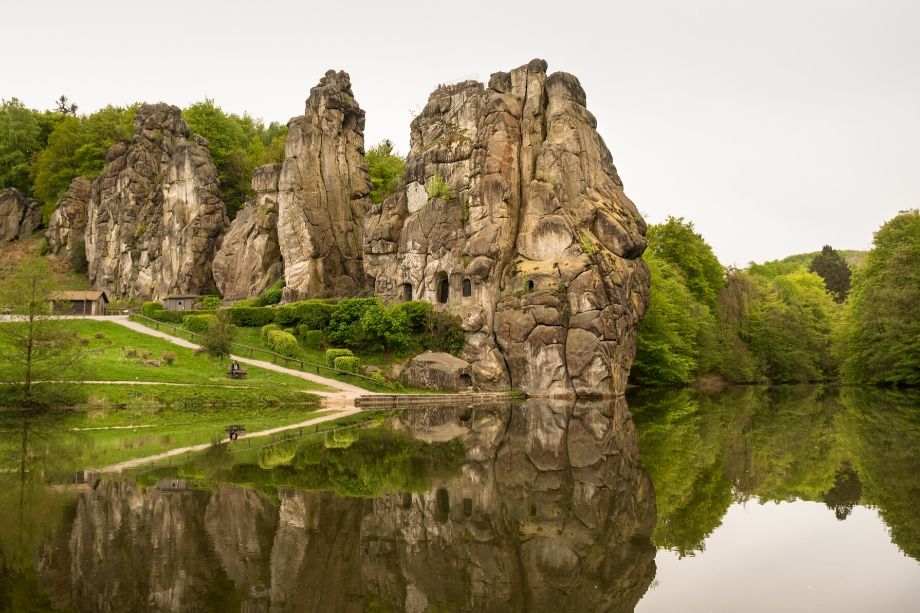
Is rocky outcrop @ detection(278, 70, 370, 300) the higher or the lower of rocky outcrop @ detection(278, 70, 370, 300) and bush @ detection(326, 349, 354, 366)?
the higher

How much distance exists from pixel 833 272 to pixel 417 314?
289 ft

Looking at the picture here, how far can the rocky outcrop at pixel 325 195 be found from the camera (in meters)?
66.2

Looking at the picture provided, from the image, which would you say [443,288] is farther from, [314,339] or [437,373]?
[314,339]

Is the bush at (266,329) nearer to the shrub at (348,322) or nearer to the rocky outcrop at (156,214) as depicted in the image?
the shrub at (348,322)

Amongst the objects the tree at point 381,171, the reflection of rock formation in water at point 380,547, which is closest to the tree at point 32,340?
the reflection of rock formation in water at point 380,547

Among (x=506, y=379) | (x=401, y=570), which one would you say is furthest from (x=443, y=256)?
(x=401, y=570)

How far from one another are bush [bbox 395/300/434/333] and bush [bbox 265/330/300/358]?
27.0 feet

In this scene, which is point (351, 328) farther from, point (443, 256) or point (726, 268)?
point (726, 268)

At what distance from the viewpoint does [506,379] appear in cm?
5044

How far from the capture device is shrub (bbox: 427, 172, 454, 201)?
5784 cm

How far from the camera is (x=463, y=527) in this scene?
47.9ft

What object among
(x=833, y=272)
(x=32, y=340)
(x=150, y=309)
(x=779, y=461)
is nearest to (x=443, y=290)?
(x=150, y=309)

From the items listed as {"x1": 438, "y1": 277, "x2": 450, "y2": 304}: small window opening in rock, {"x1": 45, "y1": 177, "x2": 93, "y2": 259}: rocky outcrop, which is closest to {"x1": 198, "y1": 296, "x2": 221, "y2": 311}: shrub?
{"x1": 438, "y1": 277, "x2": 450, "y2": 304}: small window opening in rock

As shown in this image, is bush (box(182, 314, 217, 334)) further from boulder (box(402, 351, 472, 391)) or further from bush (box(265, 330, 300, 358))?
boulder (box(402, 351, 472, 391))
